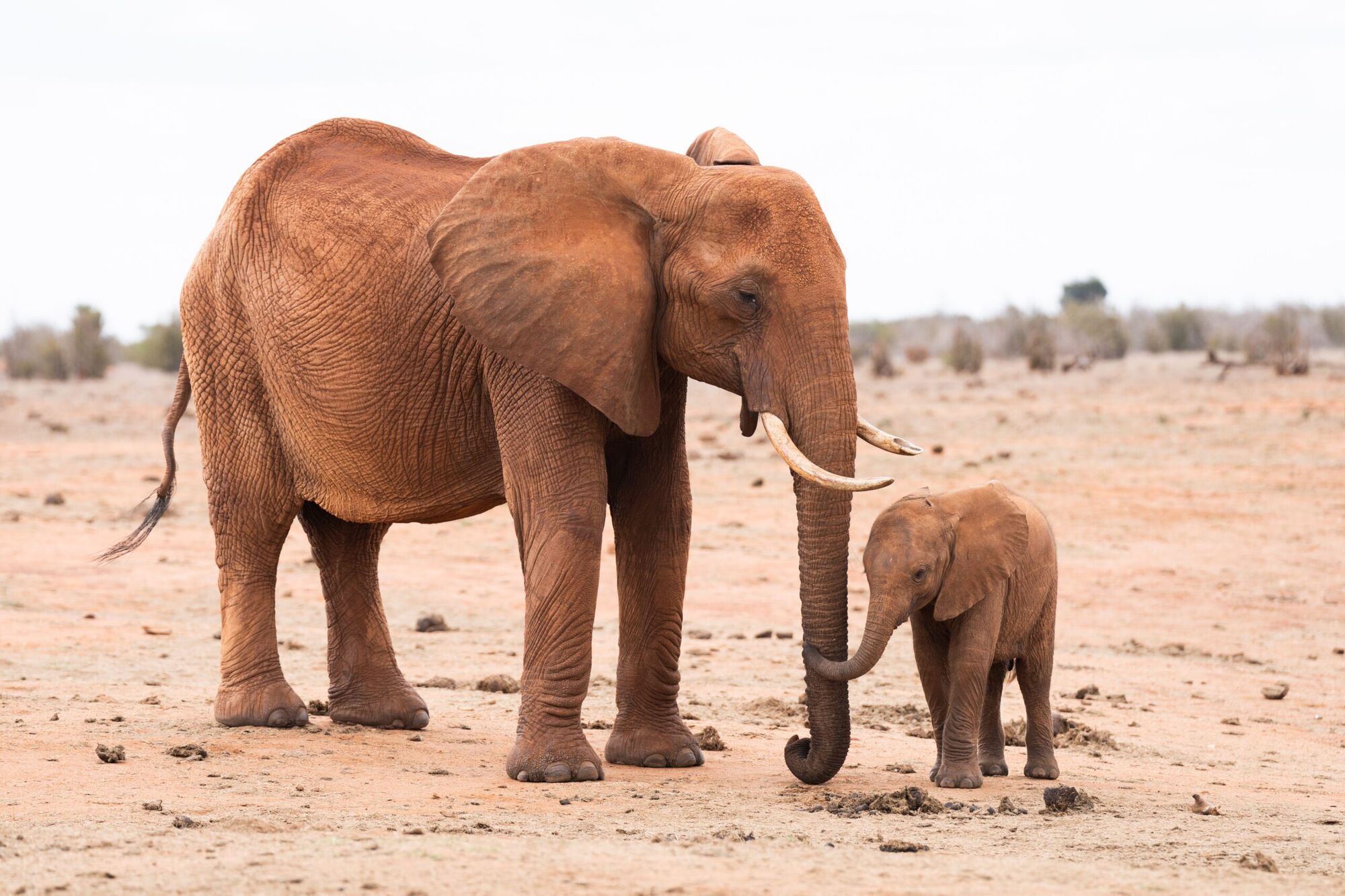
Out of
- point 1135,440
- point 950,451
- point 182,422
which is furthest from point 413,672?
point 182,422

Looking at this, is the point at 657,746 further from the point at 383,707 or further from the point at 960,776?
the point at 383,707

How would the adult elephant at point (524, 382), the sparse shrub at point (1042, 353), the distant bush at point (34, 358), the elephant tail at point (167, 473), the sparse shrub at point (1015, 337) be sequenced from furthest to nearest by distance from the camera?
the sparse shrub at point (1015, 337)
the distant bush at point (34, 358)
the sparse shrub at point (1042, 353)
the elephant tail at point (167, 473)
the adult elephant at point (524, 382)

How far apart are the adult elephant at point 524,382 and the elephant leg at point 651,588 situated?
0.04ft

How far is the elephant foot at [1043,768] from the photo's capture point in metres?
7.40

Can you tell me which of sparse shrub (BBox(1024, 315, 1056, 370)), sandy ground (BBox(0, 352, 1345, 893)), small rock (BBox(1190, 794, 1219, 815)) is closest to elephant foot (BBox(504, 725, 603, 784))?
sandy ground (BBox(0, 352, 1345, 893))

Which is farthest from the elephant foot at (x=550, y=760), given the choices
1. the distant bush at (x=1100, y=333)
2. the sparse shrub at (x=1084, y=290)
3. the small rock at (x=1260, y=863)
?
the sparse shrub at (x=1084, y=290)

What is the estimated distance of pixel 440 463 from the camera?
7.67 m

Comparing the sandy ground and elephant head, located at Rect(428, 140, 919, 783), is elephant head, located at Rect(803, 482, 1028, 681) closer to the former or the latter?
elephant head, located at Rect(428, 140, 919, 783)

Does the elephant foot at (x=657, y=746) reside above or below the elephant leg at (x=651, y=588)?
below

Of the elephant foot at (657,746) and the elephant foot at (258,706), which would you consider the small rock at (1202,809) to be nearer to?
the elephant foot at (657,746)

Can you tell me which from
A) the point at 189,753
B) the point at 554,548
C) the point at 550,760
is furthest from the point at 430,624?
the point at 554,548

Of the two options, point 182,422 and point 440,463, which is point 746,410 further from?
point 182,422

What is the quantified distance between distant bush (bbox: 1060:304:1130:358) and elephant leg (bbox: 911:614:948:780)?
3345 centimetres

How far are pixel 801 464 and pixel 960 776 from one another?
5.01 ft
